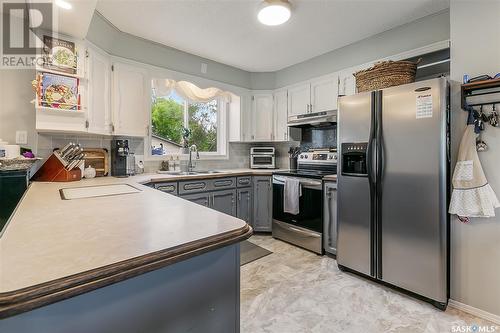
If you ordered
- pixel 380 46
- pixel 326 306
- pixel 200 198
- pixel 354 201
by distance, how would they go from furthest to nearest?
pixel 200 198 < pixel 380 46 < pixel 354 201 < pixel 326 306

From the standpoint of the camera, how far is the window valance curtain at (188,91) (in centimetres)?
332

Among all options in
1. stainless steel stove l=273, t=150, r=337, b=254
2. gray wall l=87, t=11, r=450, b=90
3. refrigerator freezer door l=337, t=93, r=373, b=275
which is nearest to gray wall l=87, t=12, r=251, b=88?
gray wall l=87, t=11, r=450, b=90

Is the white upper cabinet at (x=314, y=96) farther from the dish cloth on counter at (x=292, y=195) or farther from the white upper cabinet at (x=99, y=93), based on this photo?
the white upper cabinet at (x=99, y=93)

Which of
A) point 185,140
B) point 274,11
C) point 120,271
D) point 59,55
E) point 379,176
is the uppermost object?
point 274,11

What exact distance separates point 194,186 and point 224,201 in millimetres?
508

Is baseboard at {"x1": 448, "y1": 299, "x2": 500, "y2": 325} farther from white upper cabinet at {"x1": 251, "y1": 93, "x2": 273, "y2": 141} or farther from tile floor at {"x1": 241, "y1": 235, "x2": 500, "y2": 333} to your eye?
white upper cabinet at {"x1": 251, "y1": 93, "x2": 273, "y2": 141}

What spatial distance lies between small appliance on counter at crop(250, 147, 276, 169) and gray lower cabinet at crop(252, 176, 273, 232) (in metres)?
0.51

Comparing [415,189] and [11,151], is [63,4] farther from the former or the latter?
[415,189]

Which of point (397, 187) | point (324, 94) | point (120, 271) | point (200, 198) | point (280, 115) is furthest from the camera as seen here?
point (280, 115)

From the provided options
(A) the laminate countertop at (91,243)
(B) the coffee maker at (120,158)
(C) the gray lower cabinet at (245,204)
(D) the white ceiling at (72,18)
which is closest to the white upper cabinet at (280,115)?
(C) the gray lower cabinet at (245,204)

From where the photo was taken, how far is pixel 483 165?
1800mm

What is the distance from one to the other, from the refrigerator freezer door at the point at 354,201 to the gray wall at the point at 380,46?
0.95 m

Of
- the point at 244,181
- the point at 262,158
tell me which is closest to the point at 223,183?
the point at 244,181

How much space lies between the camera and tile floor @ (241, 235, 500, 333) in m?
1.71
